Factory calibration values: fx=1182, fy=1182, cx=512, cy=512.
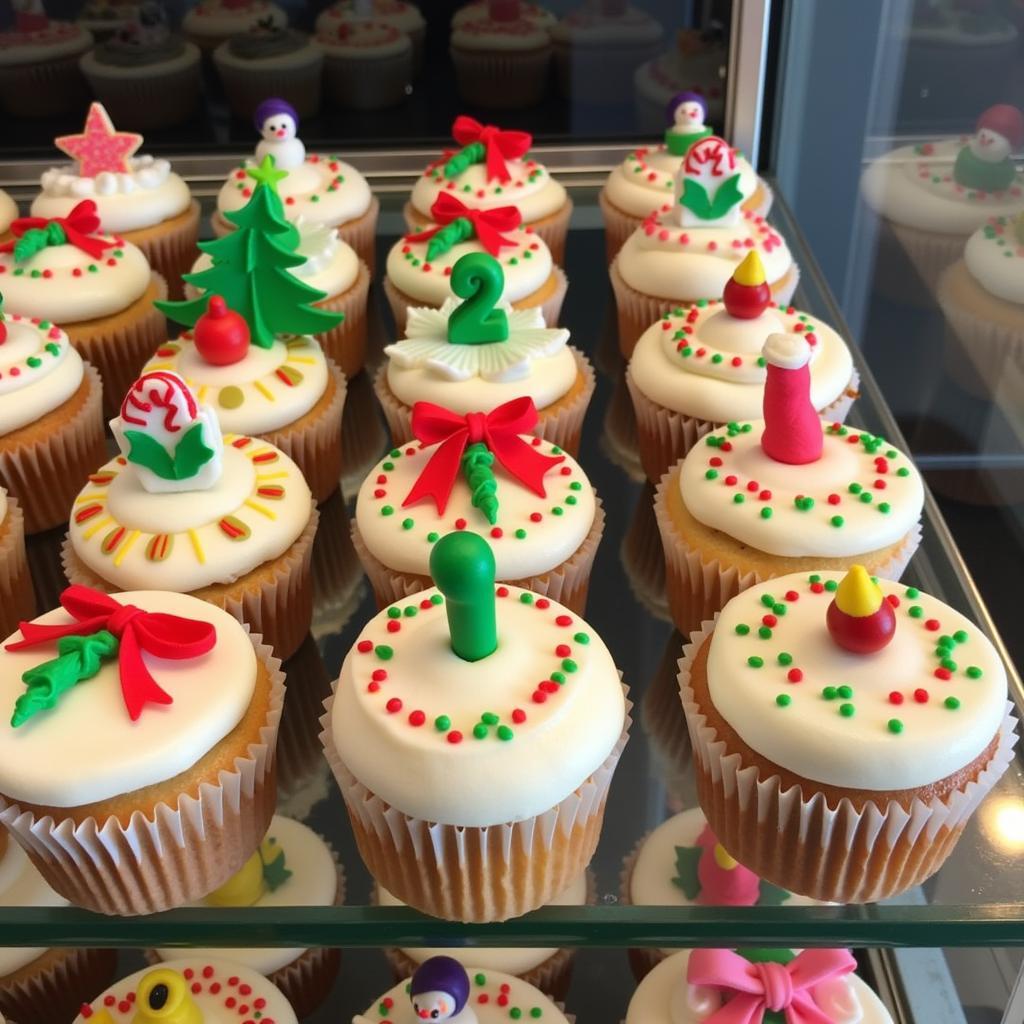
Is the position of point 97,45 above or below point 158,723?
above

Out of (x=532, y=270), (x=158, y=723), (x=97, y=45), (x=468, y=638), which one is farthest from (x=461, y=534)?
(x=97, y=45)

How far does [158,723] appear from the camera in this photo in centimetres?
113

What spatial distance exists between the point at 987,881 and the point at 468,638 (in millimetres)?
585

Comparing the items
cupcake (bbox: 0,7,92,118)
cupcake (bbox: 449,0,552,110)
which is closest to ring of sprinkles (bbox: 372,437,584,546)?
cupcake (bbox: 449,0,552,110)

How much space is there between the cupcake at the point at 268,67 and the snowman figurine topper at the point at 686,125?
0.76 m

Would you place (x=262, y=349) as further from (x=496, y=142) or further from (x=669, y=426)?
(x=496, y=142)

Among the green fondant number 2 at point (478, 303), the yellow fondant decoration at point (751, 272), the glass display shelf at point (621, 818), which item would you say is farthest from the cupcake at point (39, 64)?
the yellow fondant decoration at point (751, 272)

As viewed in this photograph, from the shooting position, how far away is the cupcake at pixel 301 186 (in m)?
2.18

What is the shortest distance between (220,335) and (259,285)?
0.45 feet

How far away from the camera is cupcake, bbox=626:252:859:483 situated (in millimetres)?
1646

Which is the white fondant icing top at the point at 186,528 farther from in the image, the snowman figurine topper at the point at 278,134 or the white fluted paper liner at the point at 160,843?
the snowman figurine topper at the point at 278,134

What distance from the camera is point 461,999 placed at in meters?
1.46

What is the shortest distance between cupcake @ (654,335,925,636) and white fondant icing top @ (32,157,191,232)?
127 cm

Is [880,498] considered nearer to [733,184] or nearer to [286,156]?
[733,184]
